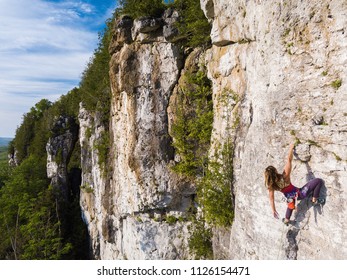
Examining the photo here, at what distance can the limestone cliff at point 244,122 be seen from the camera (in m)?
5.87

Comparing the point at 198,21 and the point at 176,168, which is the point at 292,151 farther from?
the point at 198,21

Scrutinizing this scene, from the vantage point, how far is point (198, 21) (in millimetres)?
12164

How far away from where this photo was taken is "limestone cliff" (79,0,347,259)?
5.87 metres

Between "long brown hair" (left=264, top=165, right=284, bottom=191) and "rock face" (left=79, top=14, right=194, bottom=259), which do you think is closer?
"long brown hair" (left=264, top=165, right=284, bottom=191)

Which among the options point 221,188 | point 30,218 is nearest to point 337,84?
point 221,188

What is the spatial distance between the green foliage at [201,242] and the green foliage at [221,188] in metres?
2.05

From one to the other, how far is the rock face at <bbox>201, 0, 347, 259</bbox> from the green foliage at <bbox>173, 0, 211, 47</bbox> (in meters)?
2.94

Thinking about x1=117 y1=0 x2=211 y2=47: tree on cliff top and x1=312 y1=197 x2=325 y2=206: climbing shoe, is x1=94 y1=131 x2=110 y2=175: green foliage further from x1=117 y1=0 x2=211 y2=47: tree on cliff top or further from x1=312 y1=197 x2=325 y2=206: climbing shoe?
x1=312 y1=197 x2=325 y2=206: climbing shoe

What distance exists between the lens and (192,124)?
1249 centimetres

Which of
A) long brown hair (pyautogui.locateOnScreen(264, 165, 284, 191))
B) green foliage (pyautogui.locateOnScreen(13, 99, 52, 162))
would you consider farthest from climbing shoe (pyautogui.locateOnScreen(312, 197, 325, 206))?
green foliage (pyautogui.locateOnScreen(13, 99, 52, 162))

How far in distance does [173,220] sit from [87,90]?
52.4ft

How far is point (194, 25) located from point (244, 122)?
622 cm

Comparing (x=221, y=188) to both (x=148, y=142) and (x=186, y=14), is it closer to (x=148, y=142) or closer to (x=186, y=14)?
(x=148, y=142)

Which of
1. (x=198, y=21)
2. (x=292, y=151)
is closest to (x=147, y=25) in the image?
(x=198, y=21)
